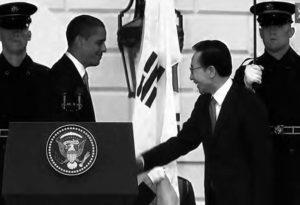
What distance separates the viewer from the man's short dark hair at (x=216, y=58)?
21.5 feet

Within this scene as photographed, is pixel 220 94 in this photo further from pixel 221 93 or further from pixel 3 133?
pixel 3 133

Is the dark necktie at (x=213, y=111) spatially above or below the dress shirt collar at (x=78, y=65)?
below

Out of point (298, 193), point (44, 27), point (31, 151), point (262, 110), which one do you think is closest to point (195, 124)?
point (262, 110)

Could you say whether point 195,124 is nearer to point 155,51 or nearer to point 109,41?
point 155,51

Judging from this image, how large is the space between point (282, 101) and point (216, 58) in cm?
94

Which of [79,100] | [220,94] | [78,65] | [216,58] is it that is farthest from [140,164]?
[78,65]

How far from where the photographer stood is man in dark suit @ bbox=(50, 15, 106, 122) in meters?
7.05

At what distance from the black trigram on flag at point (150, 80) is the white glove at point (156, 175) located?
0.48 m

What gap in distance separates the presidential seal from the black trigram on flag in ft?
8.74

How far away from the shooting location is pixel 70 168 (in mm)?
5090

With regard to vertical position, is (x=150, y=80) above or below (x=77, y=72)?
below

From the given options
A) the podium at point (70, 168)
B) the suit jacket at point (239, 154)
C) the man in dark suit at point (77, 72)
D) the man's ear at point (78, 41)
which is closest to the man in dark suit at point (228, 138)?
the suit jacket at point (239, 154)

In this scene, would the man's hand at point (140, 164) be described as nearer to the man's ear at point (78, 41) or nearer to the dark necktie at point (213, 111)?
the dark necktie at point (213, 111)

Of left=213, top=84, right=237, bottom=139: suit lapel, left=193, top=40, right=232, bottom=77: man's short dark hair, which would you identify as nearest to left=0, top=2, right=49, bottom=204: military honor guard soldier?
left=193, top=40, right=232, bottom=77: man's short dark hair
